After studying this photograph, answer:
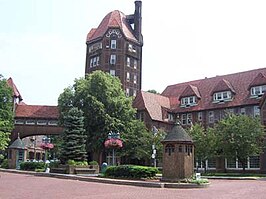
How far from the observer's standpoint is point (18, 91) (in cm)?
6669

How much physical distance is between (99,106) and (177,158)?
80.5 ft

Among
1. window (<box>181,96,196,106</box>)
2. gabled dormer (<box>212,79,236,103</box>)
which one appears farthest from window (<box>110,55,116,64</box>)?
gabled dormer (<box>212,79,236,103</box>)

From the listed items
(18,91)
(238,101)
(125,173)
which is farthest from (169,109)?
(125,173)

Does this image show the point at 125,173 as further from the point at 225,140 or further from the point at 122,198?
the point at 225,140

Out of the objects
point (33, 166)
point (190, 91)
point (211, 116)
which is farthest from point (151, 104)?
point (33, 166)

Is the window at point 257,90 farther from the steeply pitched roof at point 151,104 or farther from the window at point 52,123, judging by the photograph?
the window at point 52,123

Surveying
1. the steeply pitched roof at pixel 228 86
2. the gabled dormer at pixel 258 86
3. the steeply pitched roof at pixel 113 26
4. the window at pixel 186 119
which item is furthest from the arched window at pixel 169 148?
the steeply pitched roof at pixel 113 26

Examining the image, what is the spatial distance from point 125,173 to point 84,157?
37.0ft

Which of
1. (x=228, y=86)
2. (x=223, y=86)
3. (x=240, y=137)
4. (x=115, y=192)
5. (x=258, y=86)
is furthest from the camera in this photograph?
(x=223, y=86)

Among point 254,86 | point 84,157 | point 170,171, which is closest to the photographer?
point 170,171

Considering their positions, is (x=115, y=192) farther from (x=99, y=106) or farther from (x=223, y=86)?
(x=223, y=86)

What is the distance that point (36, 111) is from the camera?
6188cm

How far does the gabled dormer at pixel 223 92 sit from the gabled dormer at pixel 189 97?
2997 millimetres

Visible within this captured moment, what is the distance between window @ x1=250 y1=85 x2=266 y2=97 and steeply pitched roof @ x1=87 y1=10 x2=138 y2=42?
24418 mm
